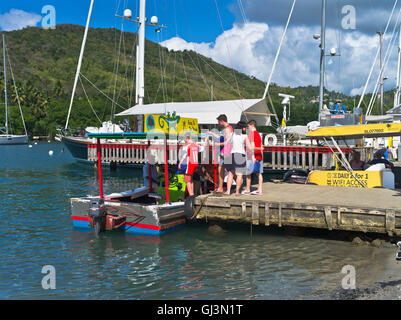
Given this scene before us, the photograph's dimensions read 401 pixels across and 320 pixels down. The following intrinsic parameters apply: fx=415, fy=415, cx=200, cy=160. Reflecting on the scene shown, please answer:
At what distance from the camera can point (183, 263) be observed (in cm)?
933

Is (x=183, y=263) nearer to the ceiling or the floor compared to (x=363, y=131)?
nearer to the floor

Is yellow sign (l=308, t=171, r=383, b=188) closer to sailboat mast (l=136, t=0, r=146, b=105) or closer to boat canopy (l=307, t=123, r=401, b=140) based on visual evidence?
boat canopy (l=307, t=123, r=401, b=140)

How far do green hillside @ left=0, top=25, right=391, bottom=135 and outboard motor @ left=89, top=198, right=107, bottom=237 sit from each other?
56.8 meters

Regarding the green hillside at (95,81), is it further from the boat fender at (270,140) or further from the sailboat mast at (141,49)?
the boat fender at (270,140)

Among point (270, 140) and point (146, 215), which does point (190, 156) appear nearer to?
point (146, 215)

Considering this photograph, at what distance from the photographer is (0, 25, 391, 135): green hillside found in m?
105

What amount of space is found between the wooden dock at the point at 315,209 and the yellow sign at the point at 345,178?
3.05 ft

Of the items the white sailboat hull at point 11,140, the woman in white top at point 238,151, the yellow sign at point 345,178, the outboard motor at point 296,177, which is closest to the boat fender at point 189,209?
the woman in white top at point 238,151

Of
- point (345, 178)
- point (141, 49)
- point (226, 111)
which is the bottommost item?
point (345, 178)

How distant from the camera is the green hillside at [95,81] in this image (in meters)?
105

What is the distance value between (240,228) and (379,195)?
395cm

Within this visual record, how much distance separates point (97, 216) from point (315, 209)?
553 cm

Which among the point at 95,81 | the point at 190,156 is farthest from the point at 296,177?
the point at 95,81

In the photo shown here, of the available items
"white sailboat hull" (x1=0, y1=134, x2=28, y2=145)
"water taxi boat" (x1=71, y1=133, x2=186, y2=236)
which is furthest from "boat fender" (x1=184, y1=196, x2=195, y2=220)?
"white sailboat hull" (x1=0, y1=134, x2=28, y2=145)
